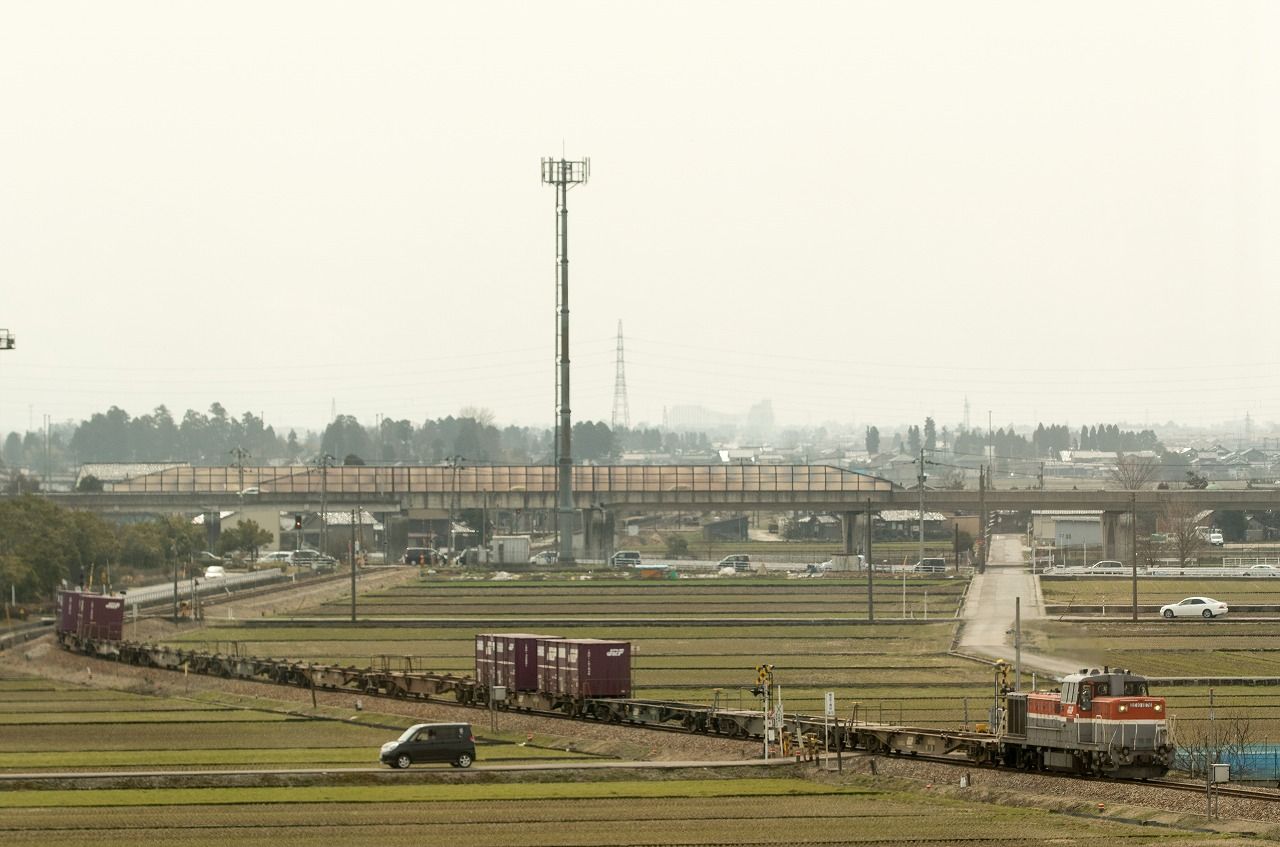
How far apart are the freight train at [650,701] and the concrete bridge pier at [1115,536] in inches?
3619

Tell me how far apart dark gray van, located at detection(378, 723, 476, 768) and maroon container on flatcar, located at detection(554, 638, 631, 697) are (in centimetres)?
1006

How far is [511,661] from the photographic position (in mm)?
64562

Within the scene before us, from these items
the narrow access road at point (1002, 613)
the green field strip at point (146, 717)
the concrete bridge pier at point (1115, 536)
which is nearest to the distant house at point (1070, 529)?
the concrete bridge pier at point (1115, 536)

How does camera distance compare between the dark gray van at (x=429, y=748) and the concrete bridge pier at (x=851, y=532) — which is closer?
the dark gray van at (x=429, y=748)

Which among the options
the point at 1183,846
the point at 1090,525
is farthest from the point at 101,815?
the point at 1090,525

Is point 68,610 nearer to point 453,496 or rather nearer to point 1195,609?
point 1195,609

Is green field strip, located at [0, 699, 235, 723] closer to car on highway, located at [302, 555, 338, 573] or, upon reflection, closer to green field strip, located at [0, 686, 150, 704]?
green field strip, located at [0, 686, 150, 704]

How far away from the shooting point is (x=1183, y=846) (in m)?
37.2

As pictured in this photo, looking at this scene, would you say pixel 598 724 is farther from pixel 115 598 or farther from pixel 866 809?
pixel 115 598

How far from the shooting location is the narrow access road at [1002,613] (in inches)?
2932

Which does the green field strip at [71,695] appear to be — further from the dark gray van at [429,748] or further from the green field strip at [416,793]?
the green field strip at [416,793]

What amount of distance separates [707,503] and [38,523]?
73101mm

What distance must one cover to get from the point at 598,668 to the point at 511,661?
4.64 metres

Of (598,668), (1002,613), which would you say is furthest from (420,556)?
(598,668)
